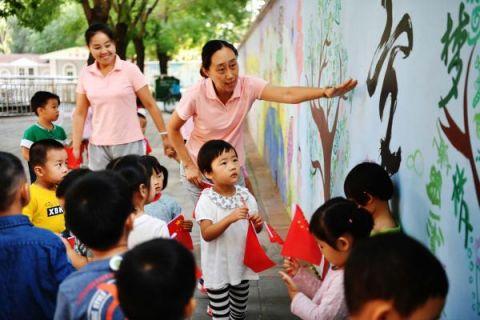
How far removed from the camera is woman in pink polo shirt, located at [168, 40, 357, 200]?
4.08 metres

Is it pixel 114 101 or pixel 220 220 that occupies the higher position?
pixel 114 101

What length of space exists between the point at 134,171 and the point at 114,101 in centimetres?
186

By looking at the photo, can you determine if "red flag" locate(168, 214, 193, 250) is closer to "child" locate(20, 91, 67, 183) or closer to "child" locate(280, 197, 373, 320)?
"child" locate(280, 197, 373, 320)

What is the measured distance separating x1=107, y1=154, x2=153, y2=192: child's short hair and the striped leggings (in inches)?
32.3

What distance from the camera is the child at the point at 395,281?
1.63m

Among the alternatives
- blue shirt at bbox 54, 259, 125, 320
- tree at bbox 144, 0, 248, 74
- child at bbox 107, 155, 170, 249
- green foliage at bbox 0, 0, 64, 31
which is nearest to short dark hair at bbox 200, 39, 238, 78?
child at bbox 107, 155, 170, 249

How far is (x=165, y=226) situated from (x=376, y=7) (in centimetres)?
159

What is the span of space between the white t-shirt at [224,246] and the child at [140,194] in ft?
1.13

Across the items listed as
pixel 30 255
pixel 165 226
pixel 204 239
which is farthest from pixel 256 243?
pixel 30 255

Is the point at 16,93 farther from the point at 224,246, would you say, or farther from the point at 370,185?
the point at 370,185

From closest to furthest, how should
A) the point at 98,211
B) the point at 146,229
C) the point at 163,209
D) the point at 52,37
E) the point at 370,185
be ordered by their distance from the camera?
1. the point at 98,211
2. the point at 370,185
3. the point at 146,229
4. the point at 163,209
5. the point at 52,37

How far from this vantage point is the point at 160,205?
12.5ft

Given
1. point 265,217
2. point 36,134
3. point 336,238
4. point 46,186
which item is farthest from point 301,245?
point 265,217

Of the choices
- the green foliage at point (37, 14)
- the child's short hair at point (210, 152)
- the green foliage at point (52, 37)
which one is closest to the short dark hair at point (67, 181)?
the child's short hair at point (210, 152)
